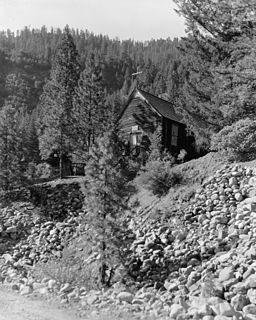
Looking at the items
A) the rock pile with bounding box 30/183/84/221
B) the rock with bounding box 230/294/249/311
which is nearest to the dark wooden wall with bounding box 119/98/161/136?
the rock pile with bounding box 30/183/84/221

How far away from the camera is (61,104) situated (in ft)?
93.4

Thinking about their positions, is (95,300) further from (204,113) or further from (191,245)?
(204,113)

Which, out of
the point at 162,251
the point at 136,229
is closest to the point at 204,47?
the point at 136,229

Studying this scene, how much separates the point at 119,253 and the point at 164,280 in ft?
5.48

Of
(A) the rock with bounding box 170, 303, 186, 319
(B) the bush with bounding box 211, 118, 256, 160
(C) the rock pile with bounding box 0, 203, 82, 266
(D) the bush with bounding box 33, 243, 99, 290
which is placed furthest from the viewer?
(C) the rock pile with bounding box 0, 203, 82, 266

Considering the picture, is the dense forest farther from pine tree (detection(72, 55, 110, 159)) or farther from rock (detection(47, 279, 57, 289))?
rock (detection(47, 279, 57, 289))

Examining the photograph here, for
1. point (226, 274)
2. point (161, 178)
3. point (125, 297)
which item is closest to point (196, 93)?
point (161, 178)

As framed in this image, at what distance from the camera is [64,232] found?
1856 cm

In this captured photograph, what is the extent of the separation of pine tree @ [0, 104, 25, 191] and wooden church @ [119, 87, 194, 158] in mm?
8512

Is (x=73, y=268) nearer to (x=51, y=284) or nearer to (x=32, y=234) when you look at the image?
(x=51, y=284)

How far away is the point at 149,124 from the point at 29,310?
2212 cm

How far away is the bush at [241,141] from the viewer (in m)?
16.8

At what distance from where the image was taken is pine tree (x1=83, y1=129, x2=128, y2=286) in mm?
12812

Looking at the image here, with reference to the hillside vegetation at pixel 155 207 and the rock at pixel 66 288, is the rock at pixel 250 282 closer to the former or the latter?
the hillside vegetation at pixel 155 207
